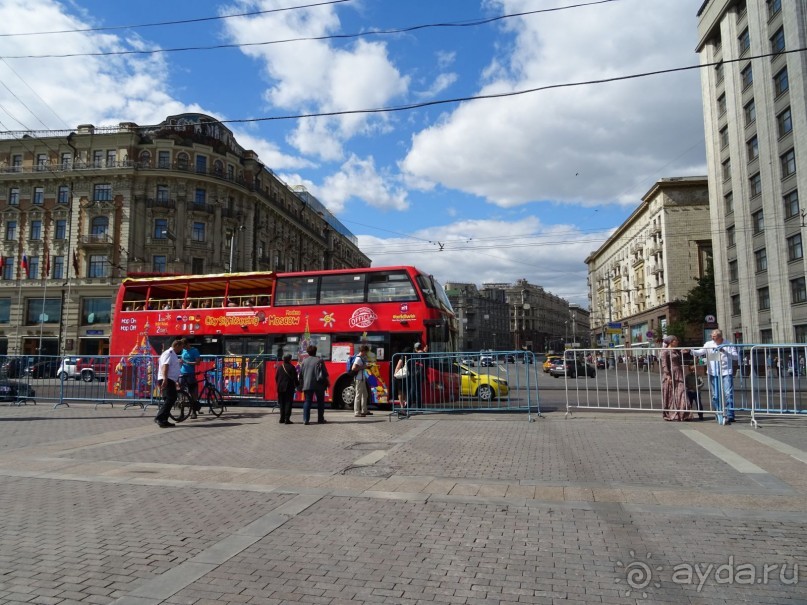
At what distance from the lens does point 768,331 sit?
38.9 meters

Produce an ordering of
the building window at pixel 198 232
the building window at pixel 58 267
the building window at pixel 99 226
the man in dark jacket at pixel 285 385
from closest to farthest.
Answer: the man in dark jacket at pixel 285 385 < the building window at pixel 99 226 < the building window at pixel 58 267 < the building window at pixel 198 232

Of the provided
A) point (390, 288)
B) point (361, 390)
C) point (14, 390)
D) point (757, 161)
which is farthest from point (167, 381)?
point (757, 161)

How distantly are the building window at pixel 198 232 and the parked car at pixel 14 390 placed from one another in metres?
34.8

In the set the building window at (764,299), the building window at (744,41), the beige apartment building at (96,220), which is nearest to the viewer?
the building window at (764,299)

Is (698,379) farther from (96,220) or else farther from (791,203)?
(96,220)

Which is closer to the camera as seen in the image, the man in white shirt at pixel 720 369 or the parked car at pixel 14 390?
the man in white shirt at pixel 720 369

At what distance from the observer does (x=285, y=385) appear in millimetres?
11789

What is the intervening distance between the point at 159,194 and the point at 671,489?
52.0 meters

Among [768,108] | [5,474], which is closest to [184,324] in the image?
[5,474]

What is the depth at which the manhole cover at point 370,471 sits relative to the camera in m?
6.91

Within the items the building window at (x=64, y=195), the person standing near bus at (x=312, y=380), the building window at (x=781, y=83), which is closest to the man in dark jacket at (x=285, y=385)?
the person standing near bus at (x=312, y=380)

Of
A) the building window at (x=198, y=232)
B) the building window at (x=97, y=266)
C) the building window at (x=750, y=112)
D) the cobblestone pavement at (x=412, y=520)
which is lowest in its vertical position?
the cobblestone pavement at (x=412, y=520)

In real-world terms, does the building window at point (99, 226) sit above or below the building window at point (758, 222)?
above

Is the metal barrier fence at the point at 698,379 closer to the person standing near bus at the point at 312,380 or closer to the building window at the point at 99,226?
the person standing near bus at the point at 312,380
